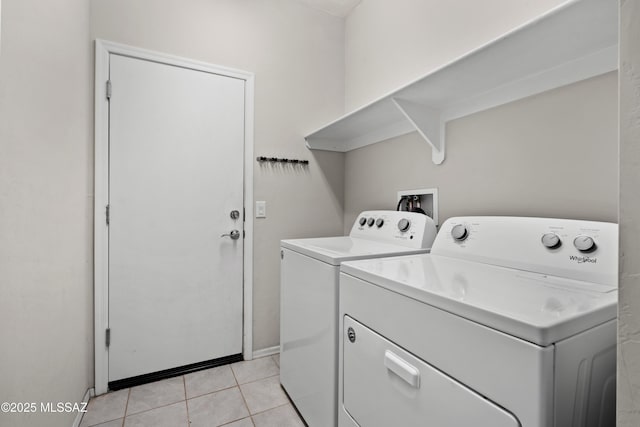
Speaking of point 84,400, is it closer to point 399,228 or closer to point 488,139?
point 399,228

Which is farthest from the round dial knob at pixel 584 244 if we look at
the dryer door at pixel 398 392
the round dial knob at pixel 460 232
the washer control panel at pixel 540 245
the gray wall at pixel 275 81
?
the gray wall at pixel 275 81

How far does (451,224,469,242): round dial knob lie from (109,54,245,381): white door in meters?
1.39

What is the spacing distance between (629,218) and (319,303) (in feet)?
3.47

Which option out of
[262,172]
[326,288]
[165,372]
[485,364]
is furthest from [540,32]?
[165,372]

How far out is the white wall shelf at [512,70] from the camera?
859mm

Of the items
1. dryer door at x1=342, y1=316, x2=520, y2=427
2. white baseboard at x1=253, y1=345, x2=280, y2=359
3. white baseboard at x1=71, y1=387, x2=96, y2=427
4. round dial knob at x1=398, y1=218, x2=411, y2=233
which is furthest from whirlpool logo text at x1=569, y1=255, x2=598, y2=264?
white baseboard at x1=71, y1=387, x2=96, y2=427

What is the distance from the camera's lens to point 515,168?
1.25 meters

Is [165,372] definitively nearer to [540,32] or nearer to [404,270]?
[404,270]

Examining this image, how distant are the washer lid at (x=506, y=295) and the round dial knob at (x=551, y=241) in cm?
11

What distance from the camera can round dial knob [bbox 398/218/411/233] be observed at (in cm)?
156

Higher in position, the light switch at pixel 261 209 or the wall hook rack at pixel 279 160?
the wall hook rack at pixel 279 160

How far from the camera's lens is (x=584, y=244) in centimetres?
87

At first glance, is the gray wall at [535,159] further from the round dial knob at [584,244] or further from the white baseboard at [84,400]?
the white baseboard at [84,400]

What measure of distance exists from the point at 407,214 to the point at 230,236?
3.88 ft
